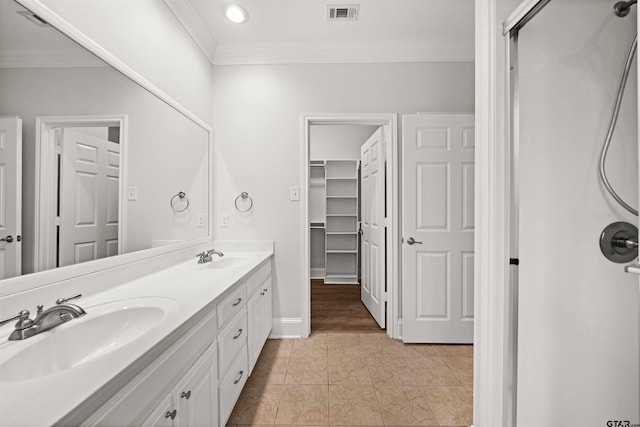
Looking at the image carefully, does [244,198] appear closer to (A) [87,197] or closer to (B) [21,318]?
(A) [87,197]

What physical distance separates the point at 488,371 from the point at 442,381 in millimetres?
838

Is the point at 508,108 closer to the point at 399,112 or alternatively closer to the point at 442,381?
the point at 399,112

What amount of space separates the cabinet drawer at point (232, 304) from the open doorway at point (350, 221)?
1.01 m

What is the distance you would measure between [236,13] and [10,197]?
196 cm

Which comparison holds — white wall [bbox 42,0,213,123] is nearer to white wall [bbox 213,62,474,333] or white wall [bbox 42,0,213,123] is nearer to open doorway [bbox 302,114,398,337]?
white wall [bbox 213,62,474,333]

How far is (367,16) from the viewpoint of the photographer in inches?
92.6

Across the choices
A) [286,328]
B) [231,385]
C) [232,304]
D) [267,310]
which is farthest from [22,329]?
[286,328]

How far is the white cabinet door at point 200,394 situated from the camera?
41.9 inches

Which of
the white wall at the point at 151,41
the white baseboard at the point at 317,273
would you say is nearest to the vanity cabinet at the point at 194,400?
the white wall at the point at 151,41

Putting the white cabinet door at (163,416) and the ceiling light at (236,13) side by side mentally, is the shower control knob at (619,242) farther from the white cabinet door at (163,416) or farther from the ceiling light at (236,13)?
the ceiling light at (236,13)

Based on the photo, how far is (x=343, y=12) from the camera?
2.29 metres

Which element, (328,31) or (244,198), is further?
(244,198)

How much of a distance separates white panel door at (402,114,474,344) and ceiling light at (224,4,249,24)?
153 cm

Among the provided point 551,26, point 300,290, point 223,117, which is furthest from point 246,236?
point 551,26
